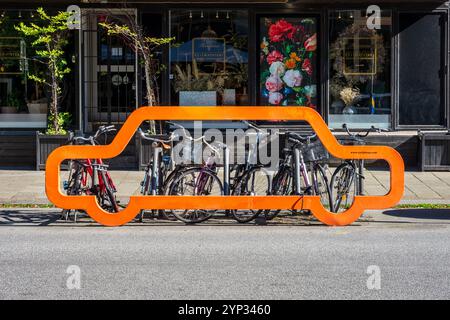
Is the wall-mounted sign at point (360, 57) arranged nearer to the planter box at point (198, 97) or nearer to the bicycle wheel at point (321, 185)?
the planter box at point (198, 97)

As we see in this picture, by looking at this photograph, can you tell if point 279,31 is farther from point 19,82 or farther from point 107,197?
point 107,197

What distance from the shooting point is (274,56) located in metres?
18.1

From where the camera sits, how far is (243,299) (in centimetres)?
716

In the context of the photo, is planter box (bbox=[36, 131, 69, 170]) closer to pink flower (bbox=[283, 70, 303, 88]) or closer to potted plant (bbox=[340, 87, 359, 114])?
pink flower (bbox=[283, 70, 303, 88])

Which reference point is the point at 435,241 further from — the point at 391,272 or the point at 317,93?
the point at 317,93

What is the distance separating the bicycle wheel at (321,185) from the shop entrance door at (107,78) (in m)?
7.23

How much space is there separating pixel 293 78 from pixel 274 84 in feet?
1.35

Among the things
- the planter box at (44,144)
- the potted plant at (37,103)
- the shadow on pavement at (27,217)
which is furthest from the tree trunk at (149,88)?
the shadow on pavement at (27,217)

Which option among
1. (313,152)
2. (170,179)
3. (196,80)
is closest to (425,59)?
(196,80)

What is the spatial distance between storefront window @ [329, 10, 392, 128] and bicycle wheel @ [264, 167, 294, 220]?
21.7 feet

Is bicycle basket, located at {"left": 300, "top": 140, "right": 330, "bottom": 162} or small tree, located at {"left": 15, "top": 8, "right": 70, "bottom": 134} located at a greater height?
small tree, located at {"left": 15, "top": 8, "right": 70, "bottom": 134}

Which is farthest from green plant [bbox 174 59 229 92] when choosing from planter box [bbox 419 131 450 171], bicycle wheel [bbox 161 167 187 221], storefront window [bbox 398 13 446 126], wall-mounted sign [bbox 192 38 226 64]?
bicycle wheel [bbox 161 167 187 221]

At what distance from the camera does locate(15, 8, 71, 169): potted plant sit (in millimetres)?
16625

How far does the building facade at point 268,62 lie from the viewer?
17875mm
